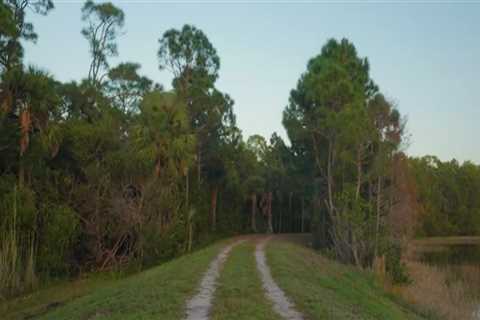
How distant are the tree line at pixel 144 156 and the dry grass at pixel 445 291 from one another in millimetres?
2766

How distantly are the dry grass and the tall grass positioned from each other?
54.6ft

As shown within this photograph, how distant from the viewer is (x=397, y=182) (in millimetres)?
31578

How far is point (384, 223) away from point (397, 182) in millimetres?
4931

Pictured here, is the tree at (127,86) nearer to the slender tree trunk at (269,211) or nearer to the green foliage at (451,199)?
the slender tree trunk at (269,211)

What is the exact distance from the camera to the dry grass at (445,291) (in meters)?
18.5

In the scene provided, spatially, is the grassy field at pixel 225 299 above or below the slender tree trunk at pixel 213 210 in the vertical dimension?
below

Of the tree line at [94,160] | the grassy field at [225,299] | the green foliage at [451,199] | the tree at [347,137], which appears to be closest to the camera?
the grassy field at [225,299]

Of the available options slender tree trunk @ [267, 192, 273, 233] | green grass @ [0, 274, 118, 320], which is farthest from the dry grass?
slender tree trunk @ [267, 192, 273, 233]

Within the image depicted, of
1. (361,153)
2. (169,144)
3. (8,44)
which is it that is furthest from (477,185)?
(8,44)

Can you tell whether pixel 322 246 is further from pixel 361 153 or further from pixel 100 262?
pixel 100 262

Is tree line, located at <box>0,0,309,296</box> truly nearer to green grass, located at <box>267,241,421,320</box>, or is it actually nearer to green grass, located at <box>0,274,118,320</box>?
green grass, located at <box>0,274,118,320</box>

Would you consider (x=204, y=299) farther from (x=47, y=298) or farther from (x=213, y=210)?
(x=213, y=210)

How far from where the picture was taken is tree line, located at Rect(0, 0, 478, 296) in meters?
23.1

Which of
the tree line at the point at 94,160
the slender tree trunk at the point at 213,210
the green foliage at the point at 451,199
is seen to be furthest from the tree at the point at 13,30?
the green foliage at the point at 451,199
